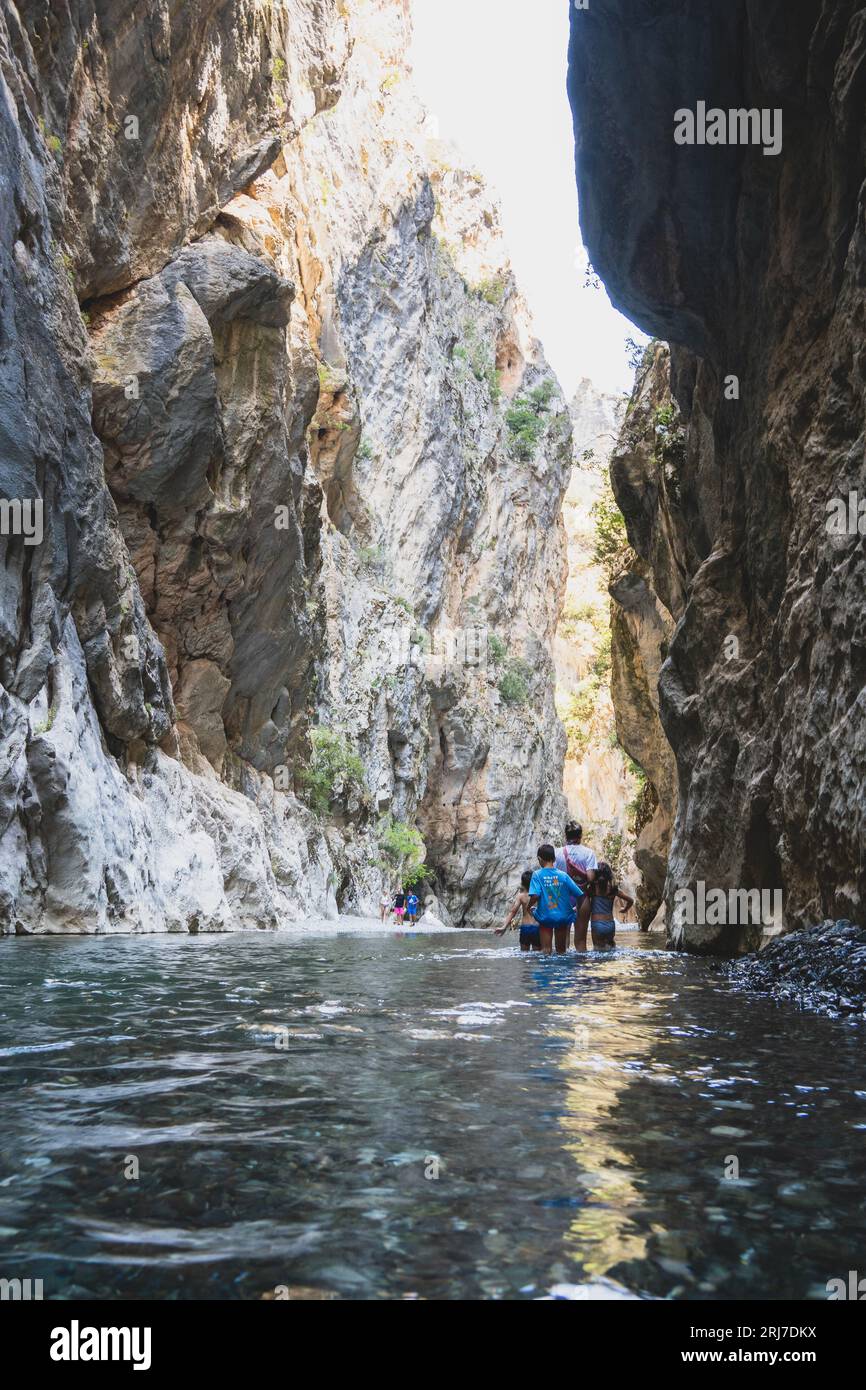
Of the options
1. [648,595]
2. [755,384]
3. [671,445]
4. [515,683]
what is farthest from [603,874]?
[515,683]

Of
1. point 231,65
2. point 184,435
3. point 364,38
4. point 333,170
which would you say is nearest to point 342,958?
point 184,435

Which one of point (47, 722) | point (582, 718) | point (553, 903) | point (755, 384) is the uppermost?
point (582, 718)

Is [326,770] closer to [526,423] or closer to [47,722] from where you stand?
[47,722]

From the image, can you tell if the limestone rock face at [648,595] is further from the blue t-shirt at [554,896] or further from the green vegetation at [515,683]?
the green vegetation at [515,683]

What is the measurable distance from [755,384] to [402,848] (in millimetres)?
25991

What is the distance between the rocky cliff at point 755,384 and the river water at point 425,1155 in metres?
4.00

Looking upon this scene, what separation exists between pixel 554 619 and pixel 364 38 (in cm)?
2961

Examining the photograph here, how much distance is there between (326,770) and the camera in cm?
2945

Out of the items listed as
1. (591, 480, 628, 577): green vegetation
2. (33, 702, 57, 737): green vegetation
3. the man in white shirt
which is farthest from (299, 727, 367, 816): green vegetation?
the man in white shirt

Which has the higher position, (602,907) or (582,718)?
(582,718)

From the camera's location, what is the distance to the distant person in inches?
531

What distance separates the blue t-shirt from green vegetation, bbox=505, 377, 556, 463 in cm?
4447

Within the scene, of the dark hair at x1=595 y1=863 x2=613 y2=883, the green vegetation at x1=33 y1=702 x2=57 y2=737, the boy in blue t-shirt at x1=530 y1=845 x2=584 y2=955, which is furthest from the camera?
the dark hair at x1=595 y1=863 x2=613 y2=883

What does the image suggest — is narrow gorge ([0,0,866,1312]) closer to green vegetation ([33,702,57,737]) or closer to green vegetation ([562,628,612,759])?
green vegetation ([33,702,57,737])
